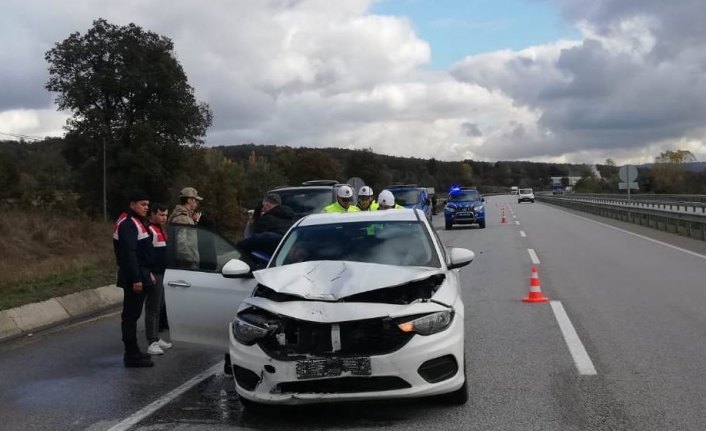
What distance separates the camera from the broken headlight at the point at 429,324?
15.7 ft

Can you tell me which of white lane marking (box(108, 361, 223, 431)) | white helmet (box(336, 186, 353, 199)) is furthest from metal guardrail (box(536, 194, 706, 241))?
white lane marking (box(108, 361, 223, 431))

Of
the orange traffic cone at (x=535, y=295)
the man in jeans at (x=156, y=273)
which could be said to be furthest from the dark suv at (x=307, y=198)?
the man in jeans at (x=156, y=273)

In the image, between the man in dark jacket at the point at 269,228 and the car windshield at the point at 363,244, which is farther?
the man in dark jacket at the point at 269,228

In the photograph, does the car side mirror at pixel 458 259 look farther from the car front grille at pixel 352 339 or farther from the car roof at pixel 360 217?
the car front grille at pixel 352 339

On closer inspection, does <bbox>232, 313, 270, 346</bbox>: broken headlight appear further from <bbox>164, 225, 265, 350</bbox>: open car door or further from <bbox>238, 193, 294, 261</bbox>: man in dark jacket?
<bbox>238, 193, 294, 261</bbox>: man in dark jacket

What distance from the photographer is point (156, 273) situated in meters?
7.49

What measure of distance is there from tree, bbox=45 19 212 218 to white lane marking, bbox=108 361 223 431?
157 ft

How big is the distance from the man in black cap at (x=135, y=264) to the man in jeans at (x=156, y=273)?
13 cm

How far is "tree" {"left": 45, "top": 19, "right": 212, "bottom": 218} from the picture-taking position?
53.0m

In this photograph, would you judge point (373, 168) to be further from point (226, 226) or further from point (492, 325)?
point (492, 325)

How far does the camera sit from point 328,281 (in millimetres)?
5227

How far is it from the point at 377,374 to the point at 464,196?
27754 mm

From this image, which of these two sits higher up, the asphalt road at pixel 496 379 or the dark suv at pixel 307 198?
the dark suv at pixel 307 198

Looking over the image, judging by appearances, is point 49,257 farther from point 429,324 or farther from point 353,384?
point 429,324
